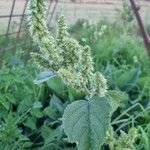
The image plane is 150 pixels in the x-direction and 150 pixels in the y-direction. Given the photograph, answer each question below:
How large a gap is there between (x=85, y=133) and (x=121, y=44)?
2.44 m

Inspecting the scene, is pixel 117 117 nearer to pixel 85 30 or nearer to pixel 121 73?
pixel 121 73

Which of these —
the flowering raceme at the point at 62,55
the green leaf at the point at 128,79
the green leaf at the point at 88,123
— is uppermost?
the flowering raceme at the point at 62,55

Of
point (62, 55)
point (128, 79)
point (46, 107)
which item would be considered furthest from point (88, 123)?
point (128, 79)

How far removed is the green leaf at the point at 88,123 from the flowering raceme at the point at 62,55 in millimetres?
30

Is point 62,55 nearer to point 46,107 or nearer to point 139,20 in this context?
point 139,20

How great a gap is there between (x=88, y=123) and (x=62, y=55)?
149mm

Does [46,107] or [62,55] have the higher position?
[62,55]

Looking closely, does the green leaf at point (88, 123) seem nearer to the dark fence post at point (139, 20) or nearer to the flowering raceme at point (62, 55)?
the flowering raceme at point (62, 55)

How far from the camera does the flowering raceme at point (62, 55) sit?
91 cm

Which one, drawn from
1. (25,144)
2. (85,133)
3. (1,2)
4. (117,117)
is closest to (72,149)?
(25,144)

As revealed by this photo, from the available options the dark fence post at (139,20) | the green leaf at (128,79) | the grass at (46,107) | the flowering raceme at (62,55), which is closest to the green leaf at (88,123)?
the flowering raceme at (62,55)

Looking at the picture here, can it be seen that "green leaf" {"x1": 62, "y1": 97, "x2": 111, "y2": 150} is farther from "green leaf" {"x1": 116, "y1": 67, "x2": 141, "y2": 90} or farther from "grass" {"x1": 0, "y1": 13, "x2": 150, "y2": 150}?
"green leaf" {"x1": 116, "y1": 67, "x2": 141, "y2": 90}

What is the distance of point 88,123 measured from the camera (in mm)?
997

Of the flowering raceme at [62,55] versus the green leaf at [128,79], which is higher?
the flowering raceme at [62,55]
